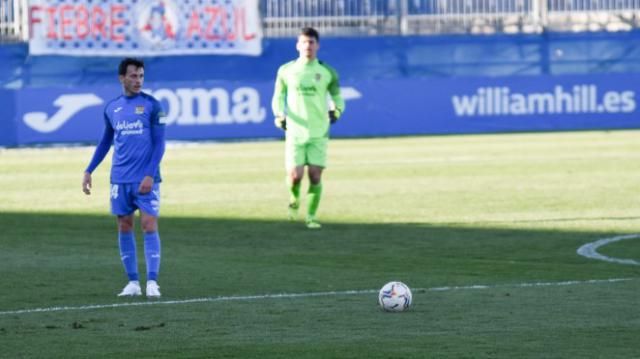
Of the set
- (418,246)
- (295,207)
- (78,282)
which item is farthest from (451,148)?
(78,282)

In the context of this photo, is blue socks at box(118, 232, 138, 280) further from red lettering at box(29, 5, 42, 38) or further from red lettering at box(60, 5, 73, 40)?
red lettering at box(60, 5, 73, 40)

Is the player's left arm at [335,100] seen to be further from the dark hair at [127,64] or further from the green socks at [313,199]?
the dark hair at [127,64]

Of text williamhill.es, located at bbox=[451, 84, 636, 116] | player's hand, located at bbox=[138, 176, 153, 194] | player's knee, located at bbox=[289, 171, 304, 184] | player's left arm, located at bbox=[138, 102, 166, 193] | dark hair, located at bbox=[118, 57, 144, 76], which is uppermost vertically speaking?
dark hair, located at bbox=[118, 57, 144, 76]

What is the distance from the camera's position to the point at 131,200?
1284 cm

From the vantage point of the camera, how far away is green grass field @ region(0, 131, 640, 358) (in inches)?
399

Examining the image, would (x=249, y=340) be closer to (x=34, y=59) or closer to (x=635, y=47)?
(x=34, y=59)

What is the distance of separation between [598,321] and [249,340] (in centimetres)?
234

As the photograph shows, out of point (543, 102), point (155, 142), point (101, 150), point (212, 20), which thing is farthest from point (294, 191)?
point (212, 20)

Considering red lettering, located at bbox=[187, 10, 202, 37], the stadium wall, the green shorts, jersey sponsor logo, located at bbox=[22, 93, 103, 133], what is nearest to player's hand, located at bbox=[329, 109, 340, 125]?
the green shorts

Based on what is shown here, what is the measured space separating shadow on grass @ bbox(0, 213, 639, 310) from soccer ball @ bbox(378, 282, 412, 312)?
1.53 meters

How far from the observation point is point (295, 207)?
19891 mm

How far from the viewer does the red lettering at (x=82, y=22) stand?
40344 mm

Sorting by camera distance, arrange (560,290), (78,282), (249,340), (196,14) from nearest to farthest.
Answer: (249,340), (560,290), (78,282), (196,14)

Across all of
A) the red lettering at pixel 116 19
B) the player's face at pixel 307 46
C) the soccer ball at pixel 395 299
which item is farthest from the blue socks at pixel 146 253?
the red lettering at pixel 116 19
